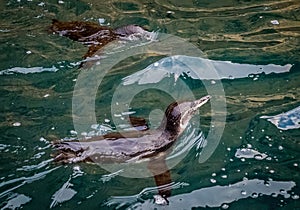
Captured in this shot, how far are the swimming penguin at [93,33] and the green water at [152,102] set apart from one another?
118mm

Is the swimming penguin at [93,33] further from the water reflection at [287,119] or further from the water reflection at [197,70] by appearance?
the water reflection at [287,119]

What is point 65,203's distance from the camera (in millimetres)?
4402

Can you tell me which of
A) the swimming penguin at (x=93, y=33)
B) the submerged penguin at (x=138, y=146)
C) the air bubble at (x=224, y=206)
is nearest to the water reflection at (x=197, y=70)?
the swimming penguin at (x=93, y=33)

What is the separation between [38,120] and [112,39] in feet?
5.31

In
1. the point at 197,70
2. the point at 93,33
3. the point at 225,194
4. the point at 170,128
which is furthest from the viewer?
the point at 93,33

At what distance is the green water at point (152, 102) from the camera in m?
4.49

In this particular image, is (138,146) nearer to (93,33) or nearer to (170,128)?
(170,128)

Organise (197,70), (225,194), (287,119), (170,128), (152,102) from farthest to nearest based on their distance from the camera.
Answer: (197,70), (152,102), (287,119), (170,128), (225,194)

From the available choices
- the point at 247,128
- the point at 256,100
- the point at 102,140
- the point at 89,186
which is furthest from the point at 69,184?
the point at 256,100

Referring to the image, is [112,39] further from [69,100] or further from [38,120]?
[38,120]

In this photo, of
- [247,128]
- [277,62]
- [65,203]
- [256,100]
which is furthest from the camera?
[277,62]

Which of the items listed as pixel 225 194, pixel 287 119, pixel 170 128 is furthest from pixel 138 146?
pixel 287 119

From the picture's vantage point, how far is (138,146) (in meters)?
4.50

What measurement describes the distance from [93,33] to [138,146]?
7.61 feet
